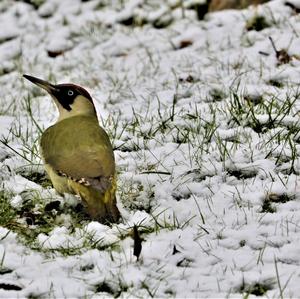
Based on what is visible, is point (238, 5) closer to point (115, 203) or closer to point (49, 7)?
point (49, 7)

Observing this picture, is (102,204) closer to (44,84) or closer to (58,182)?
(58,182)

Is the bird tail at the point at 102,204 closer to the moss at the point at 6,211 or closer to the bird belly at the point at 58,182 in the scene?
the bird belly at the point at 58,182

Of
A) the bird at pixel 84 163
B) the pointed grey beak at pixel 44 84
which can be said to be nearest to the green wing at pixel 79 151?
the bird at pixel 84 163

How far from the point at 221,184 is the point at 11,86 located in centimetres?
355

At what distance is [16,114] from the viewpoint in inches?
269

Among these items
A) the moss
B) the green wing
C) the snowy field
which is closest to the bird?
the green wing

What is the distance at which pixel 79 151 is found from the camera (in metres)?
4.94

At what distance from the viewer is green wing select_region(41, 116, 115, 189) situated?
4.73m

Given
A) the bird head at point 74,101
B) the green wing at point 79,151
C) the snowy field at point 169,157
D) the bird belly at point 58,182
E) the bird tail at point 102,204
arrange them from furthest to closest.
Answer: the bird head at point 74,101, the bird belly at point 58,182, the green wing at point 79,151, the bird tail at point 102,204, the snowy field at point 169,157

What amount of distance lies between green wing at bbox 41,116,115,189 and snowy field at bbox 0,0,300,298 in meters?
0.23

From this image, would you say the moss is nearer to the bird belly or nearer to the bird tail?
the bird belly

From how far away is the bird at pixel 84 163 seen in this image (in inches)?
183

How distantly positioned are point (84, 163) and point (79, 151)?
171mm

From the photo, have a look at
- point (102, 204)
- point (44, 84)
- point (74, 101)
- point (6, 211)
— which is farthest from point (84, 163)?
point (44, 84)
